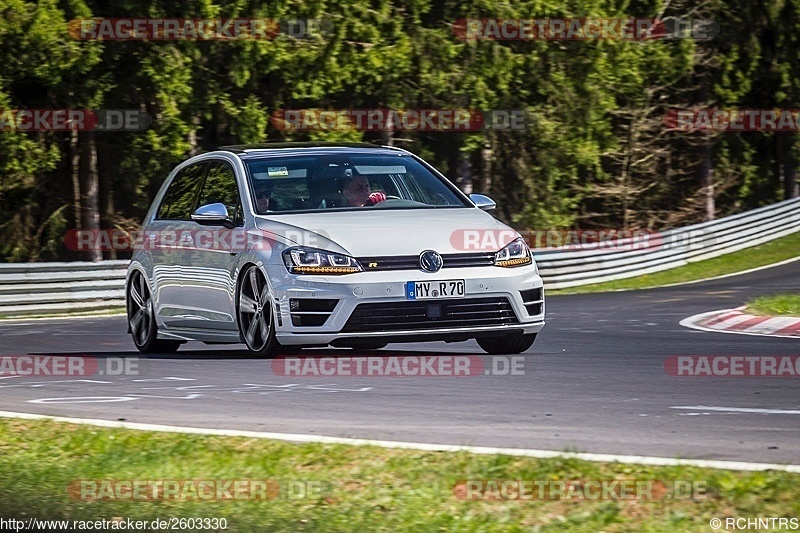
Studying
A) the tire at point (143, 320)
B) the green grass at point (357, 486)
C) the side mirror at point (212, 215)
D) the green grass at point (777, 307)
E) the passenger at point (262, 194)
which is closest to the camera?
the green grass at point (357, 486)

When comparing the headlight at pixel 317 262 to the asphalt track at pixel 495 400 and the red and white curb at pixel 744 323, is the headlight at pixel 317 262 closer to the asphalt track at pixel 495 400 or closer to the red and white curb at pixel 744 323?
the asphalt track at pixel 495 400

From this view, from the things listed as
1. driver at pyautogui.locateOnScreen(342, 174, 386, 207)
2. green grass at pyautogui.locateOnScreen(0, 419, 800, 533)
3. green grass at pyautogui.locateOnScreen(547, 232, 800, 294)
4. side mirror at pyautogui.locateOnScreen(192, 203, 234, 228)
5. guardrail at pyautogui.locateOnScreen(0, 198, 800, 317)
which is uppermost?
driver at pyautogui.locateOnScreen(342, 174, 386, 207)

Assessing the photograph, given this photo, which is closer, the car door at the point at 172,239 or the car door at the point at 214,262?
the car door at the point at 214,262

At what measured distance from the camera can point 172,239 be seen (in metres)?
12.2

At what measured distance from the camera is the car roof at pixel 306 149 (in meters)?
11.8

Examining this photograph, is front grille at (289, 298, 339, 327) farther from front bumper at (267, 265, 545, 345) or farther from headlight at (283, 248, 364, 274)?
headlight at (283, 248, 364, 274)

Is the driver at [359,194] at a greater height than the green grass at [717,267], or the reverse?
the driver at [359,194]

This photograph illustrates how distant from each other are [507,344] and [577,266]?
59.4 ft

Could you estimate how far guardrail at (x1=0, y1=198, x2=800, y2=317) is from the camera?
22688 mm

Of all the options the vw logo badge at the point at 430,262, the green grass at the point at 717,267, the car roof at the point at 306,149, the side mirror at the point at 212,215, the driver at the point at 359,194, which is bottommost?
the green grass at the point at 717,267

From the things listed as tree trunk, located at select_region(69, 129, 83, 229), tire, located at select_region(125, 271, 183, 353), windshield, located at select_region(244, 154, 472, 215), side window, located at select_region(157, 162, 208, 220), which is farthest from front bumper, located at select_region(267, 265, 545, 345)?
tree trunk, located at select_region(69, 129, 83, 229)

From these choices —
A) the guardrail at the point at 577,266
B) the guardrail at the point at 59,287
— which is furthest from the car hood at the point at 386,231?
the guardrail at the point at 577,266

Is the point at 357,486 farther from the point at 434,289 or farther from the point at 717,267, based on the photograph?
the point at 717,267

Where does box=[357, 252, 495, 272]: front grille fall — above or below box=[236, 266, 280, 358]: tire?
above
